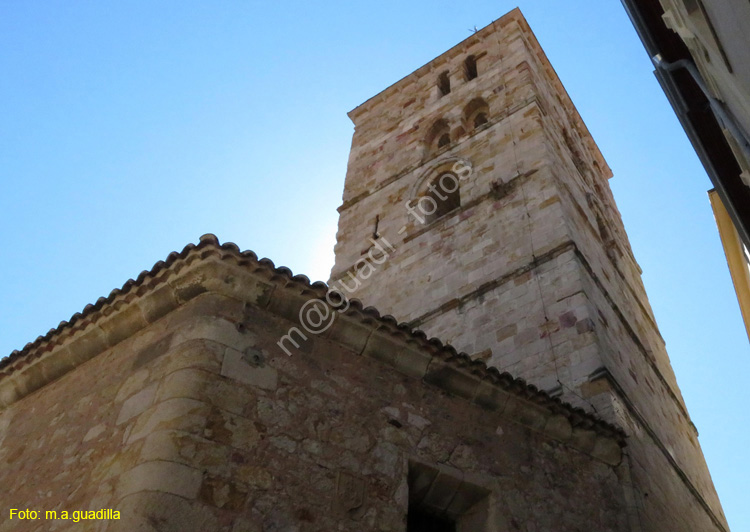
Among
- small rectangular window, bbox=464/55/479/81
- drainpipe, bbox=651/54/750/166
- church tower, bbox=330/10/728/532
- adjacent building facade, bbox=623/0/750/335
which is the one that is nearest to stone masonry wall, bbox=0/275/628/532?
church tower, bbox=330/10/728/532

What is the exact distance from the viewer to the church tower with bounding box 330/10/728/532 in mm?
7688

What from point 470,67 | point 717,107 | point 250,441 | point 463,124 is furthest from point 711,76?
point 470,67

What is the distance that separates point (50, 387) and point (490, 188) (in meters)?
6.95

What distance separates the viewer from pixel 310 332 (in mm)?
5156

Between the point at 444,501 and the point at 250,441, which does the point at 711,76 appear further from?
the point at 250,441

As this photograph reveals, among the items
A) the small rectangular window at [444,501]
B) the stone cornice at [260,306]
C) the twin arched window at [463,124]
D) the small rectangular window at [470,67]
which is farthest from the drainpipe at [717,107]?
the small rectangular window at [470,67]

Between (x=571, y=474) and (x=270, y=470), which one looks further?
(x=571, y=474)

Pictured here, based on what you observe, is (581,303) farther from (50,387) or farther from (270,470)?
(50,387)

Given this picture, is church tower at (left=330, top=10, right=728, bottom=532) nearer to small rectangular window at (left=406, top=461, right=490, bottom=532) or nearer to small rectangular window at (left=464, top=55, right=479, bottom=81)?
small rectangular window at (left=464, top=55, right=479, bottom=81)

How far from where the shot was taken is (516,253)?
938cm

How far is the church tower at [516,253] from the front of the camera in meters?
7.69

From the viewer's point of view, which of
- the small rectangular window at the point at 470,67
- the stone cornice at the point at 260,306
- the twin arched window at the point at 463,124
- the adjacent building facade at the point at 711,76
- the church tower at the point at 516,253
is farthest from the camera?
the small rectangular window at the point at 470,67

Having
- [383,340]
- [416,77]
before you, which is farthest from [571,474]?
[416,77]

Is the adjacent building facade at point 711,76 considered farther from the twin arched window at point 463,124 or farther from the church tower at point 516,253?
the twin arched window at point 463,124
